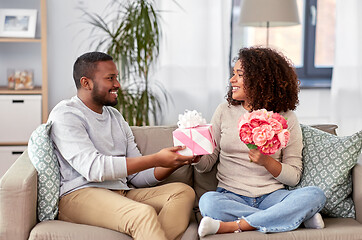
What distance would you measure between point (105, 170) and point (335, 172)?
0.98 metres

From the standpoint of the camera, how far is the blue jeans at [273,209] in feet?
7.30

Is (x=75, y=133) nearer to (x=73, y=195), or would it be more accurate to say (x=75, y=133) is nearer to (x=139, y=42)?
(x=73, y=195)

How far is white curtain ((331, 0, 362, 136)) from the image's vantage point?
4.45 m

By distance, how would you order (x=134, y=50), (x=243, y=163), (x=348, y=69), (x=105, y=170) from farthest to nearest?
(x=348, y=69) < (x=134, y=50) < (x=243, y=163) < (x=105, y=170)

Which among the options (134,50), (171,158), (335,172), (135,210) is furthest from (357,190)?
(134,50)

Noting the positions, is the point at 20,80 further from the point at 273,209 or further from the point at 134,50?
the point at 273,209

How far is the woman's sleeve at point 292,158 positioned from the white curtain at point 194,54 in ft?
6.03

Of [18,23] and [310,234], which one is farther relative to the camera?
[18,23]

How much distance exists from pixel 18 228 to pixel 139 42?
1.84 m

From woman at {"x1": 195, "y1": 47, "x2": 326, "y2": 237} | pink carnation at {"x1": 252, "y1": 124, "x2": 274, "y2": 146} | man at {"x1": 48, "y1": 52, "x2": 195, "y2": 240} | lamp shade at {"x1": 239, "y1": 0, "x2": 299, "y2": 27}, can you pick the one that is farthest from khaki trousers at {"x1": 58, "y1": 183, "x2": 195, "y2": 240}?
lamp shade at {"x1": 239, "y1": 0, "x2": 299, "y2": 27}

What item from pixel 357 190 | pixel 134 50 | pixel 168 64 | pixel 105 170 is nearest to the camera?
pixel 105 170

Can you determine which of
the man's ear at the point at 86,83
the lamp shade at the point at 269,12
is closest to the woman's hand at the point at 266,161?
the man's ear at the point at 86,83

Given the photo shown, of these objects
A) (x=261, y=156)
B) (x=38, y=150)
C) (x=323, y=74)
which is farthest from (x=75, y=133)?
(x=323, y=74)

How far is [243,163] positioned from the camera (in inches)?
98.6
